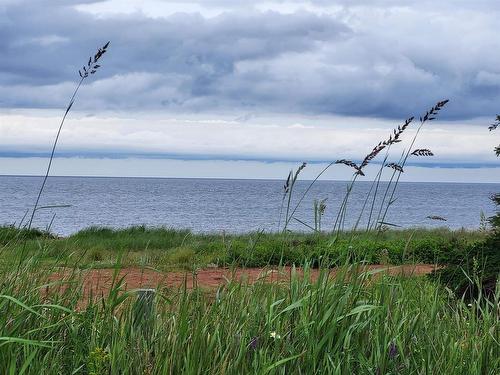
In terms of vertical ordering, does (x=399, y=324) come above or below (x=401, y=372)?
above

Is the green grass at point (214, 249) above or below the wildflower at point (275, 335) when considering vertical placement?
below

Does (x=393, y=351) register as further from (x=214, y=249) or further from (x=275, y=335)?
(x=214, y=249)

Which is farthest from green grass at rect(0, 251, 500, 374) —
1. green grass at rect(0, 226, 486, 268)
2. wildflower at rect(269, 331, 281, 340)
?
green grass at rect(0, 226, 486, 268)

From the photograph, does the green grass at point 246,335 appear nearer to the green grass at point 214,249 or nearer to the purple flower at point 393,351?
the purple flower at point 393,351

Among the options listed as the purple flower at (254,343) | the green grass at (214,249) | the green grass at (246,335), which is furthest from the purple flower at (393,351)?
the green grass at (214,249)

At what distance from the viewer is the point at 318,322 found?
4.32 meters

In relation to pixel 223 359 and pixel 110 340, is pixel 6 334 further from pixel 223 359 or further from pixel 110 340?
pixel 223 359

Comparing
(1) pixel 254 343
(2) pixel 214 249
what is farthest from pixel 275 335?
(2) pixel 214 249

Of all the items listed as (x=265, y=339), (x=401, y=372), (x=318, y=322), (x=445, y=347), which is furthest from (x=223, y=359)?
(x=445, y=347)

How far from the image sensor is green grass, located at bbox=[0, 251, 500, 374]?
13.2 feet

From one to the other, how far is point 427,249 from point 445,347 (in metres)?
12.2

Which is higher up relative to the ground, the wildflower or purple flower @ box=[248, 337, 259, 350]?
the wildflower

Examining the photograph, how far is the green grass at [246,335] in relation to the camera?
159 inches

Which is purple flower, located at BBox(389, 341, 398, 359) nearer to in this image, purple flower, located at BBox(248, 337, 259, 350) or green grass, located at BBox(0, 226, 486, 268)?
purple flower, located at BBox(248, 337, 259, 350)
